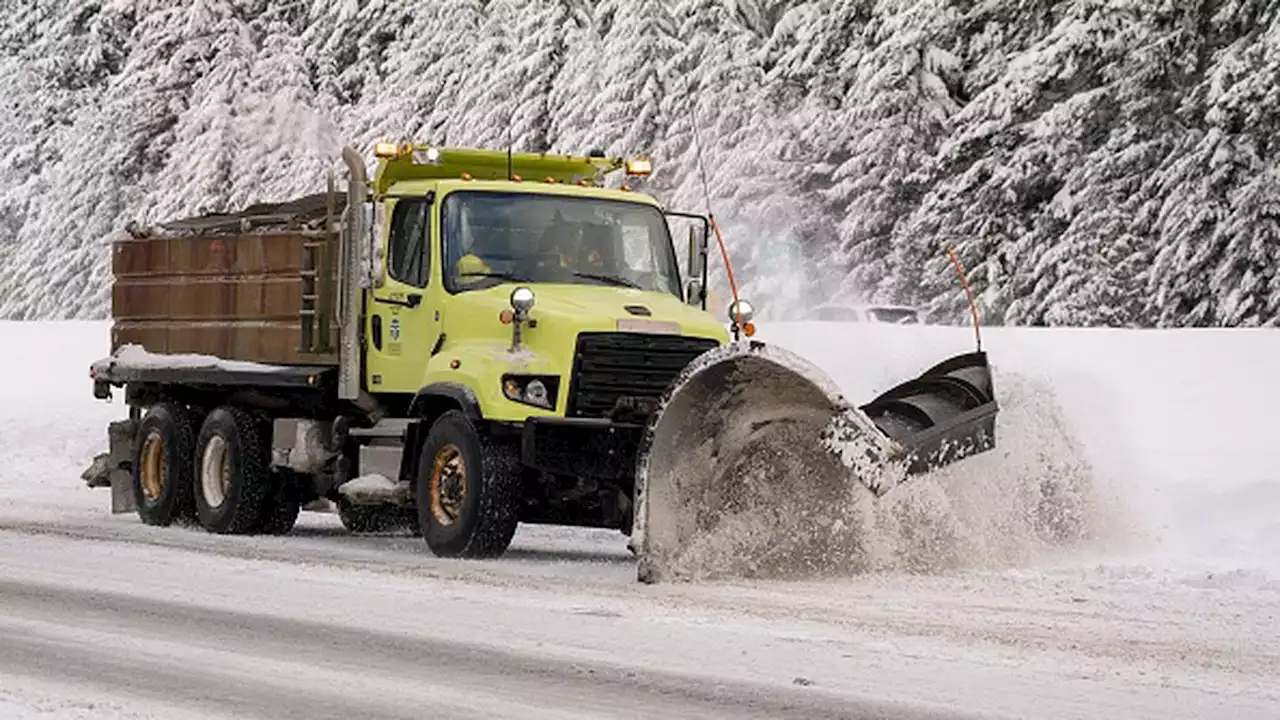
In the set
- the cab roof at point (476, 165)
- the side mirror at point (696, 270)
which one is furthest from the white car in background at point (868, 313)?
the side mirror at point (696, 270)

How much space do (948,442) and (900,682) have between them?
4039 mm

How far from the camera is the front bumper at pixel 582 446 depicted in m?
12.6

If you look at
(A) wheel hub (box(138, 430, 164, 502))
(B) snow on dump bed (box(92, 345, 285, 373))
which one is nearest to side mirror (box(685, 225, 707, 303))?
(B) snow on dump bed (box(92, 345, 285, 373))

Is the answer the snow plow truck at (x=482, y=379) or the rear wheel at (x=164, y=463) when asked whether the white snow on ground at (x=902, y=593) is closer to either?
the rear wheel at (x=164, y=463)

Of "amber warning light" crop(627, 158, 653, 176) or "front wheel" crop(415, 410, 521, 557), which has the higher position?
"amber warning light" crop(627, 158, 653, 176)

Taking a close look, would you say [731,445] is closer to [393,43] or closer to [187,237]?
[187,237]

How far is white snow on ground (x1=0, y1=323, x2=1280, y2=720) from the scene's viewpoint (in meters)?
8.23

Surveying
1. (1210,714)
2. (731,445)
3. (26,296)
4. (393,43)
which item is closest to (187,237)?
(731,445)

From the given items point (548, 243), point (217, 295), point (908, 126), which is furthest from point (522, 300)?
point (908, 126)

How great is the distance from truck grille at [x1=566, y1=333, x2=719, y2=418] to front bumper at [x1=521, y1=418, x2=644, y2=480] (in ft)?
0.65

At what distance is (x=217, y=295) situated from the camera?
51.5 feet

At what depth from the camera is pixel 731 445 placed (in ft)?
40.1

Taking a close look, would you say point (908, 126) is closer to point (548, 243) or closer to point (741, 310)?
point (548, 243)

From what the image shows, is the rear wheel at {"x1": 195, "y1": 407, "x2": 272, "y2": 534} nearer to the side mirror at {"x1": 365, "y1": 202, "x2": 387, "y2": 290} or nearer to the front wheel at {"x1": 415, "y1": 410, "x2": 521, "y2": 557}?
the side mirror at {"x1": 365, "y1": 202, "x2": 387, "y2": 290}
